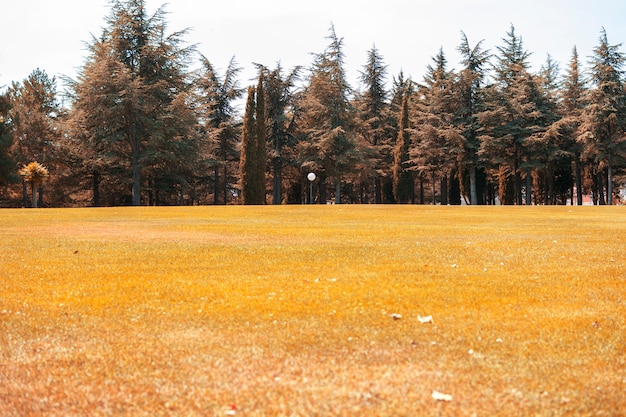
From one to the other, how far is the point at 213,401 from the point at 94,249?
696 cm

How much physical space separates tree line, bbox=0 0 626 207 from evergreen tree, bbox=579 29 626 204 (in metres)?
0.11

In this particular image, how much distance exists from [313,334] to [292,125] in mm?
41699

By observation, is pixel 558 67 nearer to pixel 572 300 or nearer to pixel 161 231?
pixel 161 231

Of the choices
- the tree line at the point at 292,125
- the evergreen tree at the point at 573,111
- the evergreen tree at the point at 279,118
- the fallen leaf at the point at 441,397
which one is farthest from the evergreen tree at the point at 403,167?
the fallen leaf at the point at 441,397

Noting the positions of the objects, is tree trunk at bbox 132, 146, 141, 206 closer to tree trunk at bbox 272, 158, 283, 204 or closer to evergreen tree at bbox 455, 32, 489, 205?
tree trunk at bbox 272, 158, 283, 204

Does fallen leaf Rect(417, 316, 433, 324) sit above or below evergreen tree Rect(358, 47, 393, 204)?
below

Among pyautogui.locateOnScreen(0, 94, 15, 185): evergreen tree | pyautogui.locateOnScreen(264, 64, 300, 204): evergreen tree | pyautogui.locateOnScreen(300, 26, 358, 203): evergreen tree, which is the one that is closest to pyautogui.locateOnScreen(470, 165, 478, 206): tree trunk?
pyautogui.locateOnScreen(300, 26, 358, 203): evergreen tree

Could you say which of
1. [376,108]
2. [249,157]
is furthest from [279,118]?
[376,108]

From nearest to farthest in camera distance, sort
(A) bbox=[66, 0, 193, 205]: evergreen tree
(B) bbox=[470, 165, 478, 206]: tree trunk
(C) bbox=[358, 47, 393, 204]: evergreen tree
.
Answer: (A) bbox=[66, 0, 193, 205]: evergreen tree < (B) bbox=[470, 165, 478, 206]: tree trunk < (C) bbox=[358, 47, 393, 204]: evergreen tree

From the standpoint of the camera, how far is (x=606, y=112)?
135 feet

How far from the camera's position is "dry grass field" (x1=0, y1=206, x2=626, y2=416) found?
118 inches

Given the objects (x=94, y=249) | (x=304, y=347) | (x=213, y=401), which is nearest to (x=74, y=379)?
(x=213, y=401)

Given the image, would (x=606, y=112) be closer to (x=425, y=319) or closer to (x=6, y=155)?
(x=425, y=319)

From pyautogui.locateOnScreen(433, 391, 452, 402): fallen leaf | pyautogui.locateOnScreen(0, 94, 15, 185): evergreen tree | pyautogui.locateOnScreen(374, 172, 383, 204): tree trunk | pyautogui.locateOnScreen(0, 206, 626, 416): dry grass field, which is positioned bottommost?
pyautogui.locateOnScreen(433, 391, 452, 402): fallen leaf
